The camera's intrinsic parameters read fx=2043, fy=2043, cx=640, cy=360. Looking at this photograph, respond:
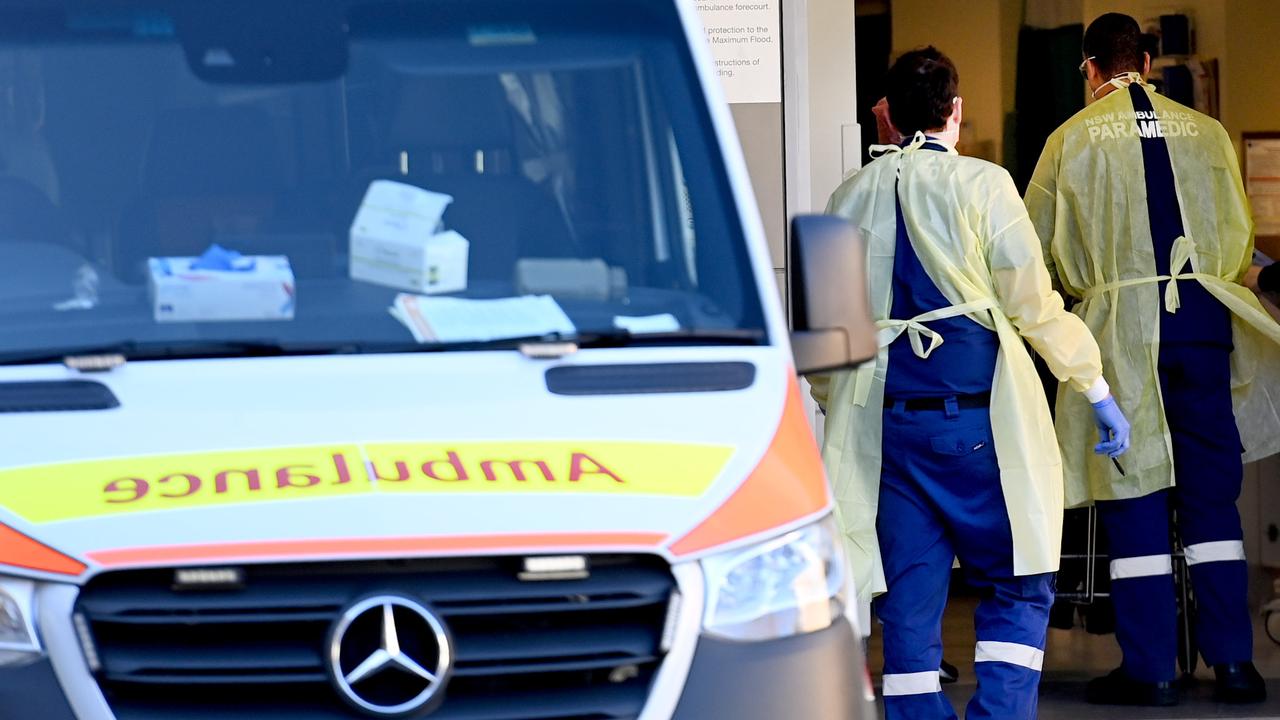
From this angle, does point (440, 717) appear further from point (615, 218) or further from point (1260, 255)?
point (1260, 255)

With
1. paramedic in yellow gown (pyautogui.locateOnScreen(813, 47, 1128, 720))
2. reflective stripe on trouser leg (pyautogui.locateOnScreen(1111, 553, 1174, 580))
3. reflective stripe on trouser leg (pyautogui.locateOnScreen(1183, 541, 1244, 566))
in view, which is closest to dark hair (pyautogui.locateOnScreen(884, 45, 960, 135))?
paramedic in yellow gown (pyautogui.locateOnScreen(813, 47, 1128, 720))

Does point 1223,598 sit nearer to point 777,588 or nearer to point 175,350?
point 777,588

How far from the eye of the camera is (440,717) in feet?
9.58

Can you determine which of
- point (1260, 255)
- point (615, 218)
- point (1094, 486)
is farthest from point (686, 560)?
point (1260, 255)

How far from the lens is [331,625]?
2875mm

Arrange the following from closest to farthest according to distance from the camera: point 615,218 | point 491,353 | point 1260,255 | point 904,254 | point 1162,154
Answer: point 491,353, point 615,218, point 904,254, point 1162,154, point 1260,255

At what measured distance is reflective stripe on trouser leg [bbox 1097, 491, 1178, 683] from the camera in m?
6.52

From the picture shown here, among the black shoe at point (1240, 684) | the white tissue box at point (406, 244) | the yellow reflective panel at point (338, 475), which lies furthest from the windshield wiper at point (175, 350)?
the black shoe at point (1240, 684)

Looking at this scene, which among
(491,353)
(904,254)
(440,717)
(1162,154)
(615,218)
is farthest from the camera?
(1162,154)

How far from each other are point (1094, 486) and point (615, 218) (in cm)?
336

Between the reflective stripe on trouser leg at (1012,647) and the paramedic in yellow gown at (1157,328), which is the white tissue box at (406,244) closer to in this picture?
the reflective stripe on trouser leg at (1012,647)

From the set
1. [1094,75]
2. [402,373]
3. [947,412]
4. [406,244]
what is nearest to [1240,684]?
[947,412]

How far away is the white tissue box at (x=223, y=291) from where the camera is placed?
3451 mm

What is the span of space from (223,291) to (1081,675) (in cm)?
466
